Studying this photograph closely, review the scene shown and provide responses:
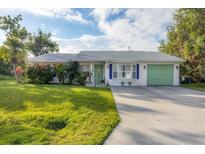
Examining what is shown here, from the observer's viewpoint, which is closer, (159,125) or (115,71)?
(159,125)

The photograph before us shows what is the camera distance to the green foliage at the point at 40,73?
58.4 ft

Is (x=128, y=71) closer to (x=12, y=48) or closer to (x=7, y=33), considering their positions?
(x=12, y=48)

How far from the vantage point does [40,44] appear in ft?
131

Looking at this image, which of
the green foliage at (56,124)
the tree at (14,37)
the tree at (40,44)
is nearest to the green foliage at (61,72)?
the tree at (14,37)

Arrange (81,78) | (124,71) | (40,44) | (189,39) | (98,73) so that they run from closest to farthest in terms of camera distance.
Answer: (81,78), (124,71), (98,73), (189,39), (40,44)

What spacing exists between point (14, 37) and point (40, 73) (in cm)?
896

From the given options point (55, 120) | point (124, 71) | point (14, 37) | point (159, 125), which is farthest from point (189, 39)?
point (55, 120)

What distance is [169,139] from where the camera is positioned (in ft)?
16.9

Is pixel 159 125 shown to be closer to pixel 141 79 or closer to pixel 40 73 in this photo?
pixel 141 79

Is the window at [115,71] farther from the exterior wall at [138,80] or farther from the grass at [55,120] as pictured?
the grass at [55,120]

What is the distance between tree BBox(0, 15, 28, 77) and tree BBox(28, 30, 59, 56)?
11746 millimetres

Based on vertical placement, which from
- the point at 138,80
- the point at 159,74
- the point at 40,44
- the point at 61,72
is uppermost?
the point at 40,44

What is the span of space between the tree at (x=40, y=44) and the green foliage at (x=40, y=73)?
904 inches
